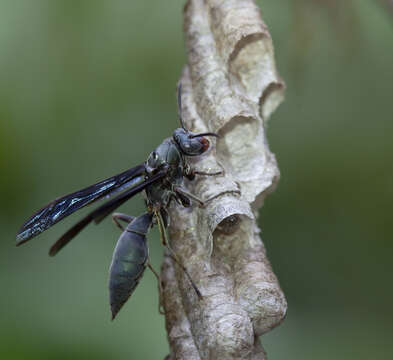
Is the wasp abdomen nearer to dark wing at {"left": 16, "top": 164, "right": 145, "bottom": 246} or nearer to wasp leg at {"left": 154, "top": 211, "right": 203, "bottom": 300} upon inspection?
wasp leg at {"left": 154, "top": 211, "right": 203, "bottom": 300}

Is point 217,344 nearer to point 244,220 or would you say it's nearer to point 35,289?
point 244,220

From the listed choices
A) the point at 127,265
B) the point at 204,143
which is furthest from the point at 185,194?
the point at 127,265

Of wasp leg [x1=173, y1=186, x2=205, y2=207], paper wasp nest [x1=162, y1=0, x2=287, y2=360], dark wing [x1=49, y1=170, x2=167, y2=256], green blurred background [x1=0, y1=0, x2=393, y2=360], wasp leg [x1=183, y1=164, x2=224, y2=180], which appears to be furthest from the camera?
green blurred background [x1=0, y1=0, x2=393, y2=360]

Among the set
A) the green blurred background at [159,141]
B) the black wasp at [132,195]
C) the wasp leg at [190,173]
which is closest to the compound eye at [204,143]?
the black wasp at [132,195]

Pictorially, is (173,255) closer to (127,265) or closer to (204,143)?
(127,265)

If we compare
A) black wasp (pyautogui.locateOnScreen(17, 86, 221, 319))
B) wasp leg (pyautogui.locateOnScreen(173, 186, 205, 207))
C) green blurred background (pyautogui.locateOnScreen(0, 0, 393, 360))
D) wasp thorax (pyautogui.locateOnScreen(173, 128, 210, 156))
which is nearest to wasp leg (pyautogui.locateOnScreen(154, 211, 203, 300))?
black wasp (pyautogui.locateOnScreen(17, 86, 221, 319))

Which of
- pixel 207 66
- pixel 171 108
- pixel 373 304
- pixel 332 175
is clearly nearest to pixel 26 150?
Answer: pixel 171 108

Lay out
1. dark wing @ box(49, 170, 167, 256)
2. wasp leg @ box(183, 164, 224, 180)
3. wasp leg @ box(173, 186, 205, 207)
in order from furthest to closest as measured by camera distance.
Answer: wasp leg @ box(183, 164, 224, 180), wasp leg @ box(173, 186, 205, 207), dark wing @ box(49, 170, 167, 256)
